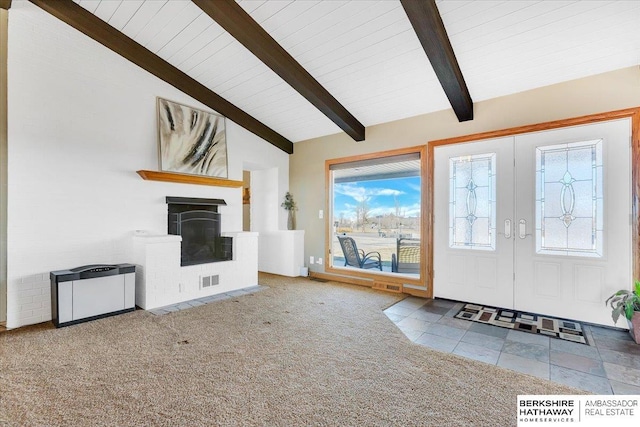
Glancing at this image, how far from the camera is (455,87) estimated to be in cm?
345

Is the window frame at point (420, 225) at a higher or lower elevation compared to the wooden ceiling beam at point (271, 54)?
lower

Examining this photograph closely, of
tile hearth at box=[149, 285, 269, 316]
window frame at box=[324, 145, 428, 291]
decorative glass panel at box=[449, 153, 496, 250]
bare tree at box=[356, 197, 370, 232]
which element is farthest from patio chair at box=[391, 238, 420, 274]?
tile hearth at box=[149, 285, 269, 316]

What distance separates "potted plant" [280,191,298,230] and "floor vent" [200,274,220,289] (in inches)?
76.0

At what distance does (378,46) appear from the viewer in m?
3.34

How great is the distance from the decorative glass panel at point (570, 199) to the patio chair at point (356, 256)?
2444 millimetres

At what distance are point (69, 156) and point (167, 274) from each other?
180cm

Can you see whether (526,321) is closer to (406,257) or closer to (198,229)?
(406,257)

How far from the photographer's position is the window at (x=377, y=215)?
485cm

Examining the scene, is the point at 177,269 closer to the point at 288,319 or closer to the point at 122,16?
the point at 288,319

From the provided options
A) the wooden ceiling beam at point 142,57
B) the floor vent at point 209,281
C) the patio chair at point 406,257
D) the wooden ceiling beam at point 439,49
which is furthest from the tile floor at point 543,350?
the wooden ceiling beam at point 142,57

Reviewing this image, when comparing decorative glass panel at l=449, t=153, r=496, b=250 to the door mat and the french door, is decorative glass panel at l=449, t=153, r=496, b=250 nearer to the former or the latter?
the french door

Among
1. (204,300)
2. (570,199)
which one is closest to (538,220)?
(570,199)

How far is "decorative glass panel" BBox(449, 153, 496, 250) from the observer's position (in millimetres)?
3930

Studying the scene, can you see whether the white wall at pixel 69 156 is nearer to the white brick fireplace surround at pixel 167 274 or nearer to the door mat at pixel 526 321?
the white brick fireplace surround at pixel 167 274
